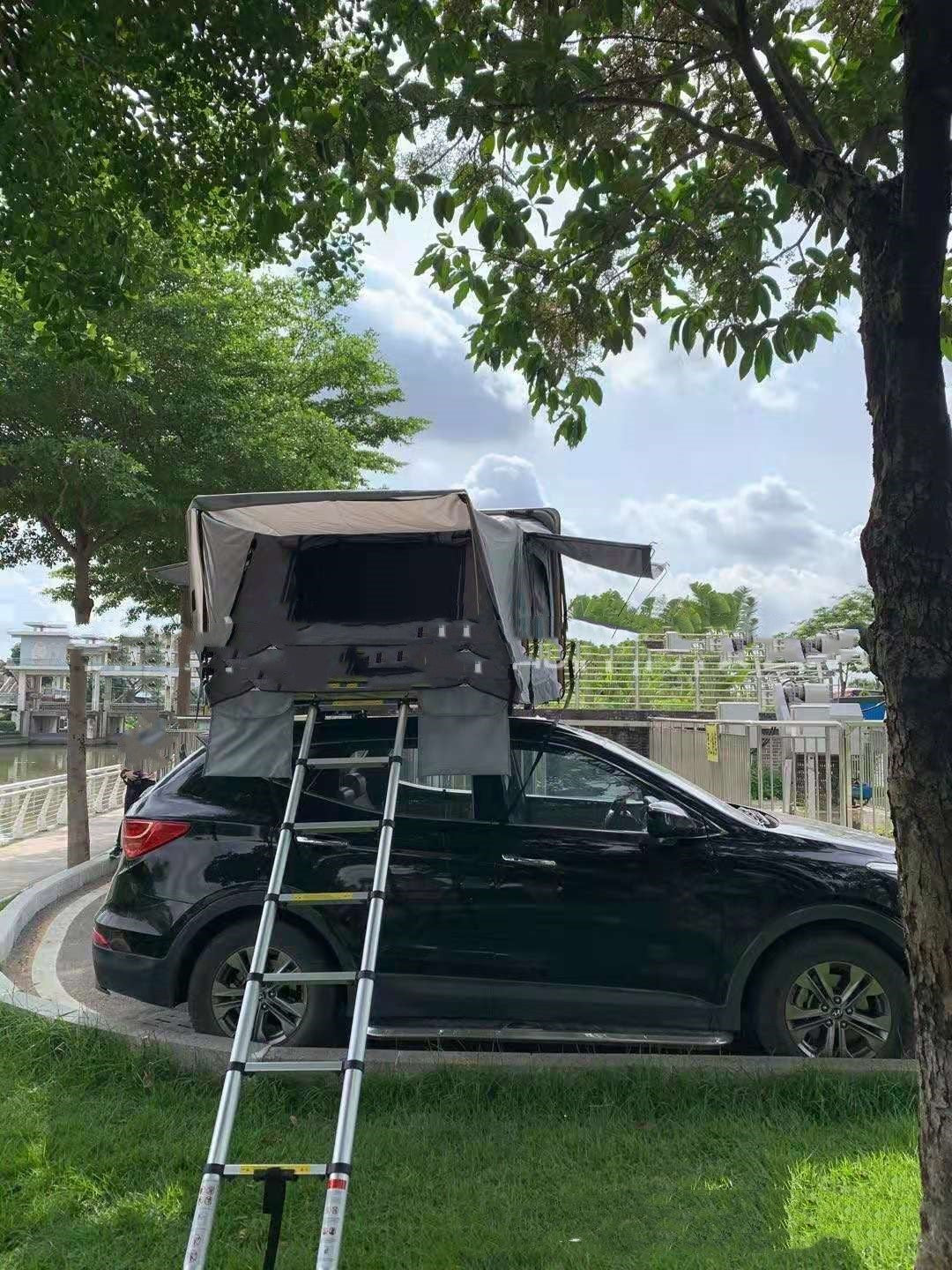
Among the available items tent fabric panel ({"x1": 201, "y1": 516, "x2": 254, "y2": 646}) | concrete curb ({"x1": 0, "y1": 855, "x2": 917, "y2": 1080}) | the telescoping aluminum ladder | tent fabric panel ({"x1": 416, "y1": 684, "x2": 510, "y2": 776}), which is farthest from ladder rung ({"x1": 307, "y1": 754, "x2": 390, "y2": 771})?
concrete curb ({"x1": 0, "y1": 855, "x2": 917, "y2": 1080})

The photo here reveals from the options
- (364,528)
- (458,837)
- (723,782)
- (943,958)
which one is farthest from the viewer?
(723,782)

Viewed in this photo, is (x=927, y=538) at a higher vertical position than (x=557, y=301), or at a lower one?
lower

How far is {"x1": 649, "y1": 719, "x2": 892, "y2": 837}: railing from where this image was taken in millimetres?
11352

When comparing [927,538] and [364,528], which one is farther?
[364,528]

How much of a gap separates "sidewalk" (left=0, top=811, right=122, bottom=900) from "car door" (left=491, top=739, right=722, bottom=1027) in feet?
23.3

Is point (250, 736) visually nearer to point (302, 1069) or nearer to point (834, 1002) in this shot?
point (302, 1069)

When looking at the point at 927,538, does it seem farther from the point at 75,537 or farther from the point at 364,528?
the point at 75,537

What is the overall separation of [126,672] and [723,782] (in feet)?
196

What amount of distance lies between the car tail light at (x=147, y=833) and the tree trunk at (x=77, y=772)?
271 inches

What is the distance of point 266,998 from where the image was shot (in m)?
5.56

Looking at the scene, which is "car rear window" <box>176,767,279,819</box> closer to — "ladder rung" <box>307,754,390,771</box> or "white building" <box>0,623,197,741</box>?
"ladder rung" <box>307,754,390,771</box>

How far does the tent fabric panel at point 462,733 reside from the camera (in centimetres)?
516

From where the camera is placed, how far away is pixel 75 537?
1428cm

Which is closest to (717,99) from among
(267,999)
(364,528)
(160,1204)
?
(364,528)
